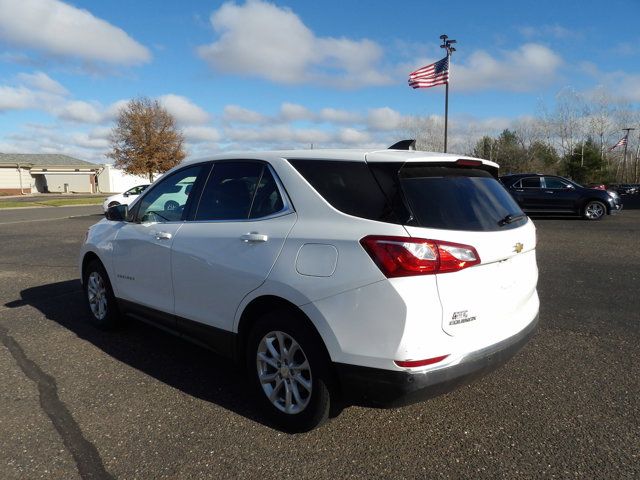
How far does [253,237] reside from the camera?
324cm

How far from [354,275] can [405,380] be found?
61 cm

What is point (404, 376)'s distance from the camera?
8.57 ft

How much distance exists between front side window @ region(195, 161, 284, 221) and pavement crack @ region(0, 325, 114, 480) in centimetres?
164

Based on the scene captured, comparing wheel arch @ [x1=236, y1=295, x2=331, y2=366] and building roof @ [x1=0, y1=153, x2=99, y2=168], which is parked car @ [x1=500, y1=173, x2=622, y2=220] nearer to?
wheel arch @ [x1=236, y1=295, x2=331, y2=366]

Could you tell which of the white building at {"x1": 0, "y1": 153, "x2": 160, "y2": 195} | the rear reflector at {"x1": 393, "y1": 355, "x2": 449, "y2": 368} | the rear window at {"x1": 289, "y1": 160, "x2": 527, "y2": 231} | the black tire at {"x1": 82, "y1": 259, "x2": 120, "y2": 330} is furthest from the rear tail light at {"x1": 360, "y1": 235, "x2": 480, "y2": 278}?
the white building at {"x1": 0, "y1": 153, "x2": 160, "y2": 195}

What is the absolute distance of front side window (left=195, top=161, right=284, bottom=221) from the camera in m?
3.36

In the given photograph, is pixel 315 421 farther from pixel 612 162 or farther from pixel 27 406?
pixel 612 162

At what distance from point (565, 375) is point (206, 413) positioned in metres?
2.72

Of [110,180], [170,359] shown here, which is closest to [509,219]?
[170,359]

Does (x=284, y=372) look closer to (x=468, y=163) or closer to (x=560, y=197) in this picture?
(x=468, y=163)

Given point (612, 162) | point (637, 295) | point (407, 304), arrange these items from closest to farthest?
point (407, 304) → point (637, 295) → point (612, 162)

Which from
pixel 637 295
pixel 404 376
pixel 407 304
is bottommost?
pixel 637 295

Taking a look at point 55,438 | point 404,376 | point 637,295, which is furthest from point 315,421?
point 637,295

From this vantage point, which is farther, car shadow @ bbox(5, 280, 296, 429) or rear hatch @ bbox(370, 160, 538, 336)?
car shadow @ bbox(5, 280, 296, 429)
